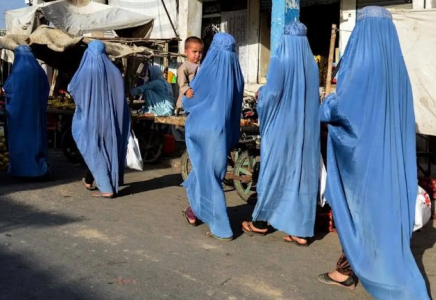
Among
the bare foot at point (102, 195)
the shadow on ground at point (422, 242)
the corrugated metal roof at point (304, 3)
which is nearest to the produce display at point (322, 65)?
the corrugated metal roof at point (304, 3)

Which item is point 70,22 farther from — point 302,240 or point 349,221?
point 349,221

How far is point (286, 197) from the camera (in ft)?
15.8

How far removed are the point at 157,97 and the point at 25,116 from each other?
7.16 feet

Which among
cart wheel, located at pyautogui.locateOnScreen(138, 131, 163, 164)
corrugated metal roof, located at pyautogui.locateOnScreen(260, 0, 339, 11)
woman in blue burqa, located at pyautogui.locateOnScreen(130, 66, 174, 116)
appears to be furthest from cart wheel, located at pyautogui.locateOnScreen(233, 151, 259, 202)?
corrugated metal roof, located at pyautogui.locateOnScreen(260, 0, 339, 11)

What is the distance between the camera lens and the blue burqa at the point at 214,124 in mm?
4980

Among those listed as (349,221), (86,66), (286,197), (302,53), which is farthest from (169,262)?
(86,66)

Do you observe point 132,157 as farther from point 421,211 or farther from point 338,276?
point 338,276

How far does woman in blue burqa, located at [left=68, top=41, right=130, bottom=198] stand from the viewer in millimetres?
6461

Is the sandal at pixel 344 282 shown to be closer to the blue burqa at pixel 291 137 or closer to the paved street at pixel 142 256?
the paved street at pixel 142 256

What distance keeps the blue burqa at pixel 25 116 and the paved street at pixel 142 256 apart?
0.98 meters

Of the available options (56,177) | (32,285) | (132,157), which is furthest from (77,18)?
(32,285)

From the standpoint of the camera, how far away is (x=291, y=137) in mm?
4793

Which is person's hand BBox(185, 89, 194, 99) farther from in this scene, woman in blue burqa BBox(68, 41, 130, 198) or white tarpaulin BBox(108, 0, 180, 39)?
white tarpaulin BBox(108, 0, 180, 39)

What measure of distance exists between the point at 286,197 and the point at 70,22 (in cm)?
860
